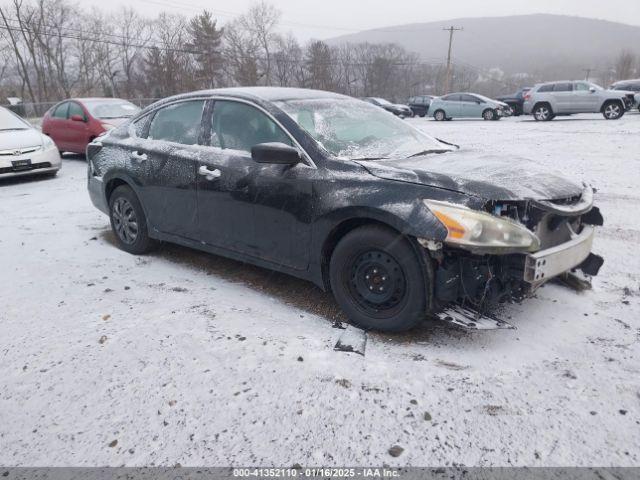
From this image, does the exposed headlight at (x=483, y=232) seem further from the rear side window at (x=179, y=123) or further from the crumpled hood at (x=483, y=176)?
the rear side window at (x=179, y=123)

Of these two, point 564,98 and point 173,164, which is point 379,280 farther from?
point 564,98

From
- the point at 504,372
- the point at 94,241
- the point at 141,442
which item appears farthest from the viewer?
the point at 94,241

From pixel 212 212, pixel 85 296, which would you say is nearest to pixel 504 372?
pixel 212 212

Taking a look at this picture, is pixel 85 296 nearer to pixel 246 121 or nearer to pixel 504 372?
pixel 246 121

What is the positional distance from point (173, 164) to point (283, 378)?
2.29 metres

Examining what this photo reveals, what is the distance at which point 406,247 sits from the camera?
9.38 feet

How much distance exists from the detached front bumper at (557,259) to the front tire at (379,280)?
0.59 m

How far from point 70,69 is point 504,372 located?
230 ft

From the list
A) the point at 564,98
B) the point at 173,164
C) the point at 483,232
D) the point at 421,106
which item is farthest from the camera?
the point at 421,106

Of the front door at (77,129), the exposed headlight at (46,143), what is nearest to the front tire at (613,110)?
the front door at (77,129)

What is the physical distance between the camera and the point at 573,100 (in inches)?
784

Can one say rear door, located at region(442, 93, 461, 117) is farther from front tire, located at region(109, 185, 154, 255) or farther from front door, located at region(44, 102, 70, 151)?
front tire, located at region(109, 185, 154, 255)

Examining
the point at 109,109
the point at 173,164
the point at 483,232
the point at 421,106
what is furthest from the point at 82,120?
the point at 421,106

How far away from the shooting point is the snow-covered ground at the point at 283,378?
2.14m
